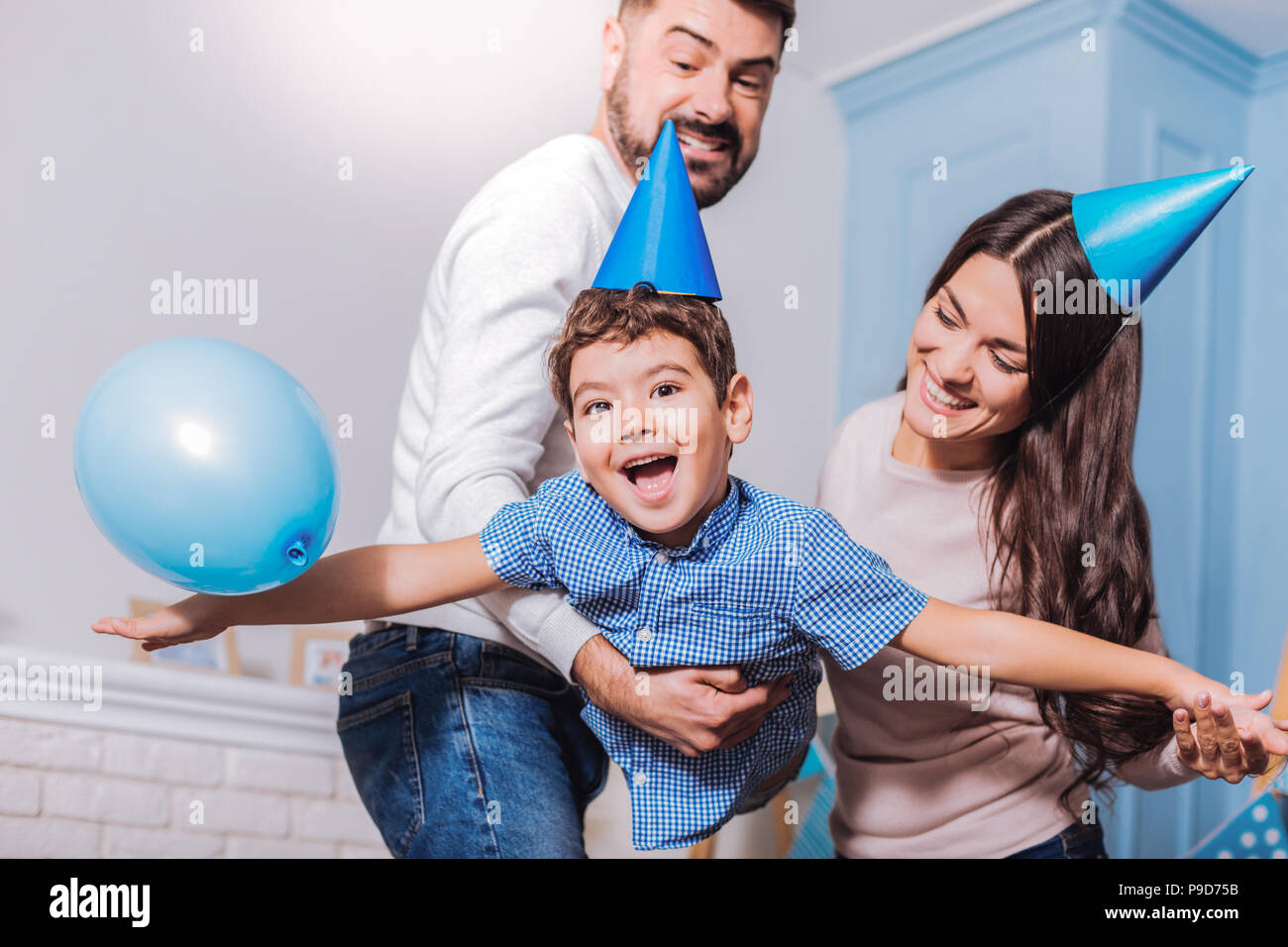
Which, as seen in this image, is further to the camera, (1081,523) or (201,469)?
(1081,523)

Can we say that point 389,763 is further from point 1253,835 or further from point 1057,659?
point 1253,835

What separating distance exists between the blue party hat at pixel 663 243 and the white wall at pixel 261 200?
494mm

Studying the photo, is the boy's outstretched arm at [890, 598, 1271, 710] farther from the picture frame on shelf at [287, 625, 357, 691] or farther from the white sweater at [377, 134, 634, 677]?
the picture frame on shelf at [287, 625, 357, 691]

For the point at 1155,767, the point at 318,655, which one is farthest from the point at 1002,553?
the point at 318,655

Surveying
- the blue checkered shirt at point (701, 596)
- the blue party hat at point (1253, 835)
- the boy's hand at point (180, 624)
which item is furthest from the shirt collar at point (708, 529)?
the blue party hat at point (1253, 835)

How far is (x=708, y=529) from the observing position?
1222 millimetres

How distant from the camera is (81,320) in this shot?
1.75m

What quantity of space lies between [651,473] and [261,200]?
0.96 m

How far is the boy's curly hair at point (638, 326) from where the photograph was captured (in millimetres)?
1203

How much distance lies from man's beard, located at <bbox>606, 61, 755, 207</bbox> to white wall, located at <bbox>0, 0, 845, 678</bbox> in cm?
24

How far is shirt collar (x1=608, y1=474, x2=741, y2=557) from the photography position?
4.00ft

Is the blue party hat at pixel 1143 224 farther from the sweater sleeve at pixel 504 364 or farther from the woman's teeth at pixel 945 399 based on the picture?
the sweater sleeve at pixel 504 364
